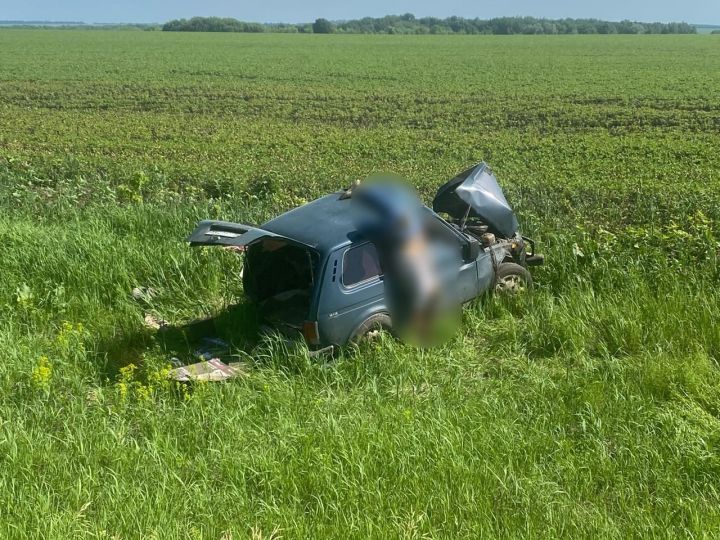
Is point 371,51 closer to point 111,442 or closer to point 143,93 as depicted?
point 143,93

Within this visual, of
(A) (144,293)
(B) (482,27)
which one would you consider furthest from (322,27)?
(A) (144,293)

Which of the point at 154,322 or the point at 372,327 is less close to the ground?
the point at 372,327

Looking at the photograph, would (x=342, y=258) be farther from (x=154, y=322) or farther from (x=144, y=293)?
(x=144, y=293)

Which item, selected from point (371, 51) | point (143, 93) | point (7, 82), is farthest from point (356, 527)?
point (371, 51)

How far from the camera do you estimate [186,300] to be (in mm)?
7453

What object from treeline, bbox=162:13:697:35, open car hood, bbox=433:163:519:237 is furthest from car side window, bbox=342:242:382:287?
treeline, bbox=162:13:697:35

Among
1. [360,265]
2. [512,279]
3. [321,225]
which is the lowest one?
[512,279]

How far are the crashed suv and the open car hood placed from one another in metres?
0.01

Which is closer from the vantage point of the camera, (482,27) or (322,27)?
(322,27)

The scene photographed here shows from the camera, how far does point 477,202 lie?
7.23 metres

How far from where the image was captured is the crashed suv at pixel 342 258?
5.79 metres

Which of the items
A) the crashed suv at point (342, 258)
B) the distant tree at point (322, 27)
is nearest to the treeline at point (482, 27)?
the distant tree at point (322, 27)

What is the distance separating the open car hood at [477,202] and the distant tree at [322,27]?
115 metres

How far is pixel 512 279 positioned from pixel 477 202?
2.96 ft
